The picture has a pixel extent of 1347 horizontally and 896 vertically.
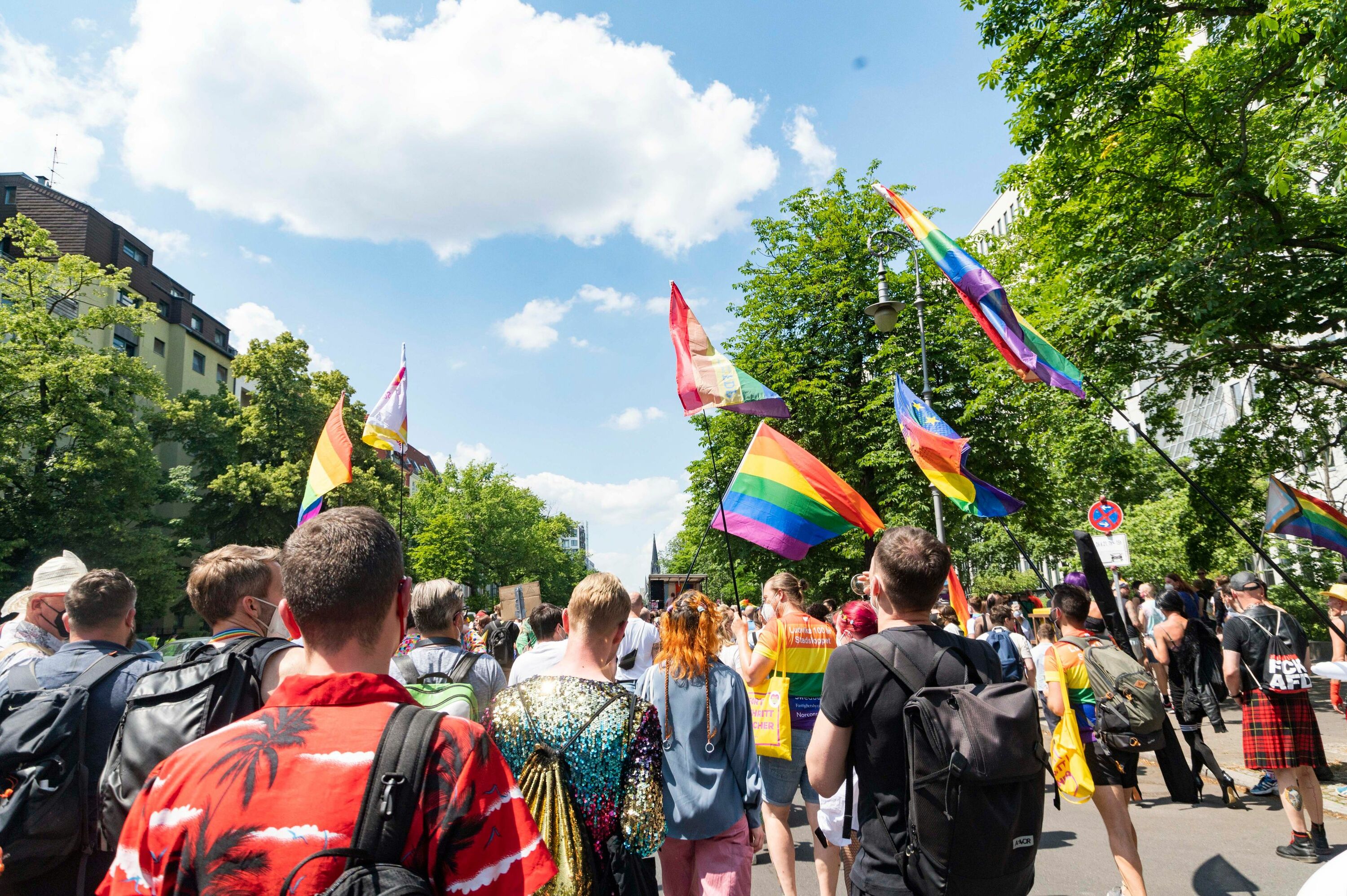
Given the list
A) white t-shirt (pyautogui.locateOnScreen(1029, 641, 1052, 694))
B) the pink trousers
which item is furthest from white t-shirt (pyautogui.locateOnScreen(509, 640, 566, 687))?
white t-shirt (pyautogui.locateOnScreen(1029, 641, 1052, 694))

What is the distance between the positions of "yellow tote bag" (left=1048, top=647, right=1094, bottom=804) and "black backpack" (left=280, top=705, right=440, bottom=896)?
3.39 m

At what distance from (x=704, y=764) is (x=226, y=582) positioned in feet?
6.79

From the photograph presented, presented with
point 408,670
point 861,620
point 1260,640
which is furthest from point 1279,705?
point 408,670

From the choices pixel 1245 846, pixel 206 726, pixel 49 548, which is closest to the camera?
pixel 206 726

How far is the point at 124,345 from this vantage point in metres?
39.0

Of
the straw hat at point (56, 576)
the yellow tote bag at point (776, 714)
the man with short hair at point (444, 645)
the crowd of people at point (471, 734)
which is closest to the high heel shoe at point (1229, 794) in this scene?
the crowd of people at point (471, 734)

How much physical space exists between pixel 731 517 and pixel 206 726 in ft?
16.2

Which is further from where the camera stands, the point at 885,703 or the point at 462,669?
the point at 462,669

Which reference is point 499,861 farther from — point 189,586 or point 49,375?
point 49,375

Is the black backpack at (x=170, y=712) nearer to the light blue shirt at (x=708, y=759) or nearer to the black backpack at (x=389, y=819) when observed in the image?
the black backpack at (x=389, y=819)

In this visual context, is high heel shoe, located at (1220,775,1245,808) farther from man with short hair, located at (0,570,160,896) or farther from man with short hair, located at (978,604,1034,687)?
man with short hair, located at (0,570,160,896)

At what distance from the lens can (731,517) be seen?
22.8ft

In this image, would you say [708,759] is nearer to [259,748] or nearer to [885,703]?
[885,703]

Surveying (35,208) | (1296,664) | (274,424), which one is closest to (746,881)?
(1296,664)
